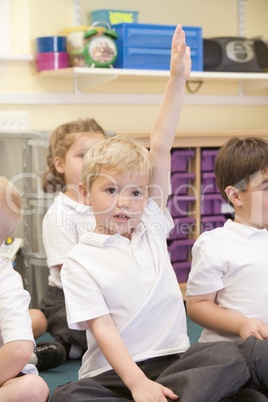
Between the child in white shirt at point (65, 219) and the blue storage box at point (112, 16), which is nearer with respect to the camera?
the child in white shirt at point (65, 219)

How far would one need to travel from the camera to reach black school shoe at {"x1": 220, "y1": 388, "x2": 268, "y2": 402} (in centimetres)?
105

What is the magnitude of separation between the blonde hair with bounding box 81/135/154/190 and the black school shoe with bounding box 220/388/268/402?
448mm

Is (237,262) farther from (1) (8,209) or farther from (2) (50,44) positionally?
(2) (50,44)

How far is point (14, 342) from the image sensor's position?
107 centimetres

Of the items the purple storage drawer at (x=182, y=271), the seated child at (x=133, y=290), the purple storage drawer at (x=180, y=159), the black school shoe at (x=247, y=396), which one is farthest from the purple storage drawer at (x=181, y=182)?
the black school shoe at (x=247, y=396)

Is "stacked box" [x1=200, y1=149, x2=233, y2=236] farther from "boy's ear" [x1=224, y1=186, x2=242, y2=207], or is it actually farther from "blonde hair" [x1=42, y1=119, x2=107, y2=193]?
"boy's ear" [x1=224, y1=186, x2=242, y2=207]

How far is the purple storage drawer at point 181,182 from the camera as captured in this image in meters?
2.40

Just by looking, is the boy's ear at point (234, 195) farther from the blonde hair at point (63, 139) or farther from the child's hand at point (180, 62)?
the blonde hair at point (63, 139)

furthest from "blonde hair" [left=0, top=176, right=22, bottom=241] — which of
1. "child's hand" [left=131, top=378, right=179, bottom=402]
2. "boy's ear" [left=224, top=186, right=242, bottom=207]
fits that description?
"boy's ear" [left=224, top=186, right=242, bottom=207]

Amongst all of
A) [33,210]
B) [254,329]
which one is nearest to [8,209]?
[254,329]

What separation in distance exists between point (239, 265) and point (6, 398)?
552mm

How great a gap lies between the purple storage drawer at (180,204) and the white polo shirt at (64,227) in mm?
657

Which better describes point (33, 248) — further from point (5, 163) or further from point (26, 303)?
point (26, 303)

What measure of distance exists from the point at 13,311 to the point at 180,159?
1424mm
